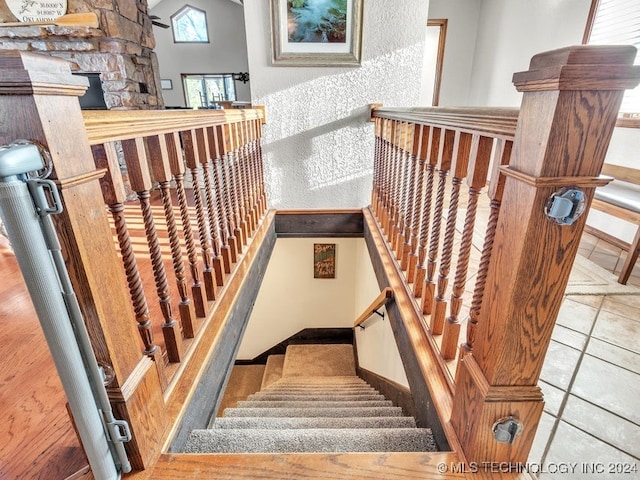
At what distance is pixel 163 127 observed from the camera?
95cm

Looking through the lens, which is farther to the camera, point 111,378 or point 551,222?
point 111,378

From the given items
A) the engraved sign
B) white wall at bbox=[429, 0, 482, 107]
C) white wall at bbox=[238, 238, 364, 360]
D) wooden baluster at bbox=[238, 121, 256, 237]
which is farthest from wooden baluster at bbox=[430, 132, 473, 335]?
the engraved sign

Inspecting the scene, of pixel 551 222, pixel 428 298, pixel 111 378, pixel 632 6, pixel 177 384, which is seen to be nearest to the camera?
pixel 551 222

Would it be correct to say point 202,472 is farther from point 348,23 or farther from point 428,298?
point 348,23

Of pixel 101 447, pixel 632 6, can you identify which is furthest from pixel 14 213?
pixel 632 6

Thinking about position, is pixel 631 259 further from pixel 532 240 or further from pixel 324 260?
pixel 324 260

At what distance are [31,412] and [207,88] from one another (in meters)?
8.98

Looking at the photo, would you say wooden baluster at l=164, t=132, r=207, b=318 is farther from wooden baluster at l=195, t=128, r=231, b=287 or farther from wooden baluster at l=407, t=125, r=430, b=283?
wooden baluster at l=407, t=125, r=430, b=283

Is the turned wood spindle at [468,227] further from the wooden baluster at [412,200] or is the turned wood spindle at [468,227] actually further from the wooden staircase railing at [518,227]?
the wooden baluster at [412,200]

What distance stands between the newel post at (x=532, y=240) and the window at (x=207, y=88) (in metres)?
8.98

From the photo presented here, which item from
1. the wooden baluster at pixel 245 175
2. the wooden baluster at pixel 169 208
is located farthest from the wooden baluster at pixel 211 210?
the wooden baluster at pixel 245 175

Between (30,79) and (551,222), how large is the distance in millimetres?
931

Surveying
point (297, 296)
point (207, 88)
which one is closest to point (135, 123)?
point (297, 296)

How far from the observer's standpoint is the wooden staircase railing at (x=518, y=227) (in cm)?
57
